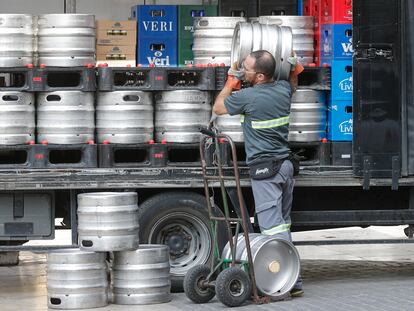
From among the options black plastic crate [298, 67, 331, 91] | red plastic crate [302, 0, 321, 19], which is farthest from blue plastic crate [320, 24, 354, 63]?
red plastic crate [302, 0, 321, 19]

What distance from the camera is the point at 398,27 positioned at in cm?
1064

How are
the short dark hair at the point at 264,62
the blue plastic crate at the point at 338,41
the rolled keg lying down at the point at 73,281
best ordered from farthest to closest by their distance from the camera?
the blue plastic crate at the point at 338,41, the short dark hair at the point at 264,62, the rolled keg lying down at the point at 73,281

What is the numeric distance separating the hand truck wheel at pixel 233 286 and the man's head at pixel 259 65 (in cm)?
Result: 170

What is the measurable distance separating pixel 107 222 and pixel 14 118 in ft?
4.41

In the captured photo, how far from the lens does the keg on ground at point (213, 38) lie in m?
10.6

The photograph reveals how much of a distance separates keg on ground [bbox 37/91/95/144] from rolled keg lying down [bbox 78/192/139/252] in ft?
2.39

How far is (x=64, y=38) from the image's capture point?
410 inches

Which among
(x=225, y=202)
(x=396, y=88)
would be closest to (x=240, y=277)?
(x=225, y=202)

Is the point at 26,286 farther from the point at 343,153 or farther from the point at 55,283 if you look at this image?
the point at 343,153

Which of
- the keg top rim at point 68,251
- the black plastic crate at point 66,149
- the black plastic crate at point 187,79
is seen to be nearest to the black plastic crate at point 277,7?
the black plastic crate at point 187,79

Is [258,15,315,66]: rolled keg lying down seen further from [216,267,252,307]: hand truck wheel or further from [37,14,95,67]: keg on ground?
[216,267,252,307]: hand truck wheel

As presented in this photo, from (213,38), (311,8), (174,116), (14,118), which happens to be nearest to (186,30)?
(213,38)

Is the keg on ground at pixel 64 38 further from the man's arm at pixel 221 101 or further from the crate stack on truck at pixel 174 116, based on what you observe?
the man's arm at pixel 221 101

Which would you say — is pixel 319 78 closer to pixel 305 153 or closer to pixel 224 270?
pixel 305 153
